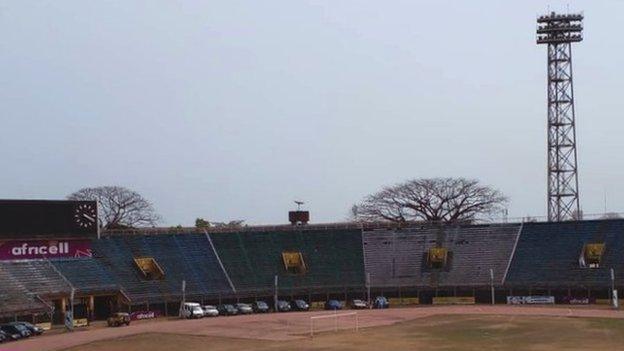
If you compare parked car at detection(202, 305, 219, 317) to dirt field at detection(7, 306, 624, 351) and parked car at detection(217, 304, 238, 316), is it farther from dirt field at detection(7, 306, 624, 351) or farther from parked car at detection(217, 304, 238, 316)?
dirt field at detection(7, 306, 624, 351)

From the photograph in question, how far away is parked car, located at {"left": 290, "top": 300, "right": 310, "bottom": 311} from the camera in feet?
266

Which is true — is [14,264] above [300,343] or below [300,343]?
above

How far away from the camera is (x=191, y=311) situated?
244 ft

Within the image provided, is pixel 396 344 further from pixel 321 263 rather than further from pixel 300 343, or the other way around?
pixel 321 263

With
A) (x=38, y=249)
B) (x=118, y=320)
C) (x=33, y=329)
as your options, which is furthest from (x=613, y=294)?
(x=38, y=249)

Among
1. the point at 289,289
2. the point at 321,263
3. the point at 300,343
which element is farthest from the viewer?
the point at 321,263

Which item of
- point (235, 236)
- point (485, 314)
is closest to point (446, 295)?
point (485, 314)

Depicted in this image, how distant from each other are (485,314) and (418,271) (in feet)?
59.2

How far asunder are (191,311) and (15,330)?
1891 cm

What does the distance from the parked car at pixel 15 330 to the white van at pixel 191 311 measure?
1779 cm

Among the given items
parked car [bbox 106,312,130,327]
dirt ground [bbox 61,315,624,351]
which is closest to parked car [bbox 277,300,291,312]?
parked car [bbox 106,312,130,327]

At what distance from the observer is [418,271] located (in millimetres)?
89250

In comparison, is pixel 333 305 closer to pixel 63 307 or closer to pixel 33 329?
pixel 63 307

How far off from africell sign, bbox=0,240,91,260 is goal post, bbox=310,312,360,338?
25027 millimetres
